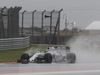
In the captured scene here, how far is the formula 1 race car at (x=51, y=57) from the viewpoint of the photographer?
32.5 feet

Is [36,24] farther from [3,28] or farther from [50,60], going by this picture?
[50,60]

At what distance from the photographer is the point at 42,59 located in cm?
1008

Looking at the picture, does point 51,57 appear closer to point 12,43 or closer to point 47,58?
point 47,58

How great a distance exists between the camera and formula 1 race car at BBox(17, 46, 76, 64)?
9.90 m

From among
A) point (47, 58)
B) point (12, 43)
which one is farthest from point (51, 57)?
point (12, 43)

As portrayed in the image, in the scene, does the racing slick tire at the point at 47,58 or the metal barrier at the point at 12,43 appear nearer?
the racing slick tire at the point at 47,58

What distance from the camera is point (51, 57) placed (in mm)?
9984

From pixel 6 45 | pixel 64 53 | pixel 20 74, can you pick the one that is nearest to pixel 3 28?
pixel 6 45

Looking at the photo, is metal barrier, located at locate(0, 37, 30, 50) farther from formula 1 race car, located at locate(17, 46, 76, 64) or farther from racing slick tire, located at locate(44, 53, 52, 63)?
racing slick tire, located at locate(44, 53, 52, 63)

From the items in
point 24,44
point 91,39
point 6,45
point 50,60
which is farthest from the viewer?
point 24,44

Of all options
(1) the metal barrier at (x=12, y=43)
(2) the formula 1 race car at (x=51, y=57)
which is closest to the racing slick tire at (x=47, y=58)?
(2) the formula 1 race car at (x=51, y=57)

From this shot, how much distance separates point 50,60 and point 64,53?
1344 mm

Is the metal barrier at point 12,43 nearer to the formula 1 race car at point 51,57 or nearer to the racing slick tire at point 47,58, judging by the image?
the formula 1 race car at point 51,57

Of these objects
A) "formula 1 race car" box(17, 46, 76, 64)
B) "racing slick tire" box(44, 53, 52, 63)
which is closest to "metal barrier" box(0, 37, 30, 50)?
"formula 1 race car" box(17, 46, 76, 64)
